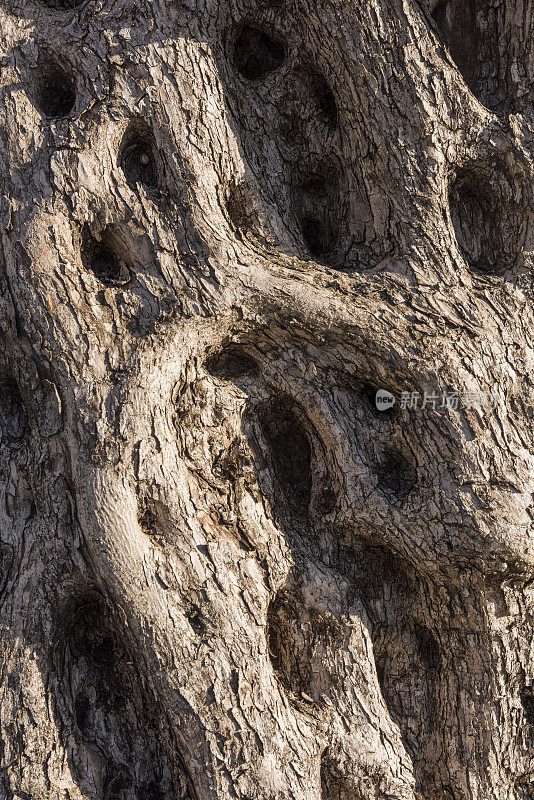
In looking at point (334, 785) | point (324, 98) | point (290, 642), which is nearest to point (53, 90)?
point (324, 98)

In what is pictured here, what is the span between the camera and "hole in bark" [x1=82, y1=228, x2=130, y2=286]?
8.52 feet

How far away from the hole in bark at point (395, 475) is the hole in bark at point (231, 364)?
26.4 inches

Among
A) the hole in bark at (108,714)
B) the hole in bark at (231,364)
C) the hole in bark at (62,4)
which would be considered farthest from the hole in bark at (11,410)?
the hole in bark at (62,4)

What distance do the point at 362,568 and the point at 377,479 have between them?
40cm

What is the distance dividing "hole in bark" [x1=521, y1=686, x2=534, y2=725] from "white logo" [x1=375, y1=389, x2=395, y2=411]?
1283mm

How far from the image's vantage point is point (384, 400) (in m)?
2.58

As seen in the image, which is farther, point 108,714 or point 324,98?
point 324,98

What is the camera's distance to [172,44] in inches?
104

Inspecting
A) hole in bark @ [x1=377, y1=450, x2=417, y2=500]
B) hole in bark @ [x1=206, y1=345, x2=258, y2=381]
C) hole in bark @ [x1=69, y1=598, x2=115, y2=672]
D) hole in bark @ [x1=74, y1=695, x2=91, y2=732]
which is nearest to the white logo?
hole in bark @ [x1=377, y1=450, x2=417, y2=500]

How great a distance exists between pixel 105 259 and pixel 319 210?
1014 millimetres

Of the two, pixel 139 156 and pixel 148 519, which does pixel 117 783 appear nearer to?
pixel 148 519

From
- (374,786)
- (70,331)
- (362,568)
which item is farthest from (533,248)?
(374,786)

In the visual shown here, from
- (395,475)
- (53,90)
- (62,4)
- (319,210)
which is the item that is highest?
(62,4)

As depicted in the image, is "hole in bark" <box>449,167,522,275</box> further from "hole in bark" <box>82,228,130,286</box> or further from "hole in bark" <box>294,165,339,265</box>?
"hole in bark" <box>82,228,130,286</box>
